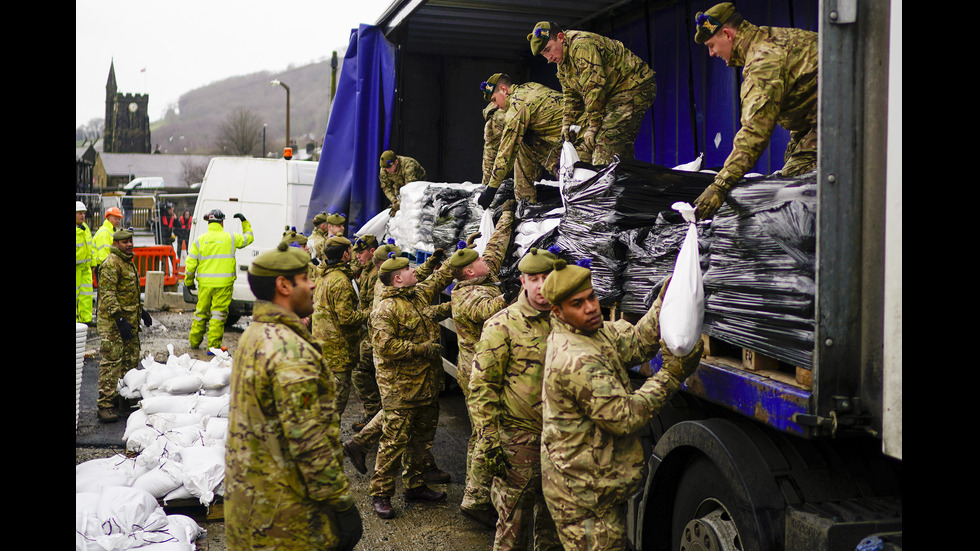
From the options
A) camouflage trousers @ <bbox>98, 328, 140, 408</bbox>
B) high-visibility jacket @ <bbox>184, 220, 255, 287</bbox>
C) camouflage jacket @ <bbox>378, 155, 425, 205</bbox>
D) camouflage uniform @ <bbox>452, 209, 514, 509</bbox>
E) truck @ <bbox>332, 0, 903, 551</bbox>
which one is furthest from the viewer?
high-visibility jacket @ <bbox>184, 220, 255, 287</bbox>

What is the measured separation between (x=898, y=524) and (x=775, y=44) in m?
2.07

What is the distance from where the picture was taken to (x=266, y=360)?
280 centimetres

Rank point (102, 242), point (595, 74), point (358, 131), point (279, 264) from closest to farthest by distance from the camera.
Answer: point (279, 264), point (595, 74), point (358, 131), point (102, 242)

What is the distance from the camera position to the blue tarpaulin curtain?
865 cm

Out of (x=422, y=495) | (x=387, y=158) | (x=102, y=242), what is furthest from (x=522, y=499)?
(x=102, y=242)

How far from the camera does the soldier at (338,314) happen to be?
6.90 m

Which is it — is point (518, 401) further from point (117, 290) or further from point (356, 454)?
point (117, 290)

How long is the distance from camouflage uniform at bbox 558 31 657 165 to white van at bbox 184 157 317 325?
7088 mm

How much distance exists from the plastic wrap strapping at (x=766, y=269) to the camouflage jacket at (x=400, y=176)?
5724 mm

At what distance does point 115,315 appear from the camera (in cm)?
805

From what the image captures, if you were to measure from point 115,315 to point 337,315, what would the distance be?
8.86 feet

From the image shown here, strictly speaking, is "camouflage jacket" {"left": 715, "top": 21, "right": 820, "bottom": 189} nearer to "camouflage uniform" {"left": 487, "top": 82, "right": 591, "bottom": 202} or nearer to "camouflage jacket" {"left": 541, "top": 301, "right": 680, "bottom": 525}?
"camouflage jacket" {"left": 541, "top": 301, "right": 680, "bottom": 525}

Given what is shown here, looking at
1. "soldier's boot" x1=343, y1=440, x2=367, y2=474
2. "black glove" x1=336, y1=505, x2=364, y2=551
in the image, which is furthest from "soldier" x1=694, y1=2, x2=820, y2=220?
"soldier's boot" x1=343, y1=440, x2=367, y2=474
